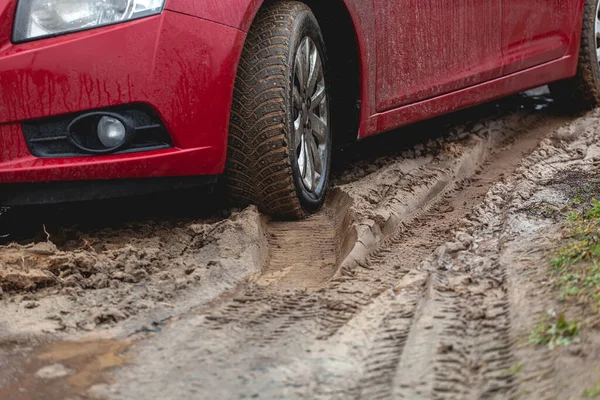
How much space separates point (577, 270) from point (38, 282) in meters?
1.67

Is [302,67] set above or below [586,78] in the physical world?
above

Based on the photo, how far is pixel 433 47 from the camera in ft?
14.8

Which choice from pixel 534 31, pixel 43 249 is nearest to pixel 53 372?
pixel 43 249

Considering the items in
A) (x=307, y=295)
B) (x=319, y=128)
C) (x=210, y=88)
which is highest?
(x=210, y=88)

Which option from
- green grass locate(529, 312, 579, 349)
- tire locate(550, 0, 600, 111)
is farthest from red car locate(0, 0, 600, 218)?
tire locate(550, 0, 600, 111)

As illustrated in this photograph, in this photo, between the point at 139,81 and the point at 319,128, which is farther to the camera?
the point at 319,128

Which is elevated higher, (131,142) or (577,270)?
(131,142)

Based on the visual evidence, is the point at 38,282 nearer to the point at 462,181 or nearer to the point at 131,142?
the point at 131,142

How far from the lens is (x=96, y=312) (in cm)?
277

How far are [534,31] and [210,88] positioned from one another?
8.94 ft

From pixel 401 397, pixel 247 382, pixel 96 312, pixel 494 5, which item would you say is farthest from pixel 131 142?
pixel 494 5

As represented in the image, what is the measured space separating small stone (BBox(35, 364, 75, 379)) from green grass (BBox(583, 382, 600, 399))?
124 cm

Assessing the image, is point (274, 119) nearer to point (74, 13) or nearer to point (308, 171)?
point (308, 171)

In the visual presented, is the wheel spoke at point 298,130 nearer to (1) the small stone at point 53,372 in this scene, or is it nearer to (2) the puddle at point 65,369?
(2) the puddle at point 65,369
